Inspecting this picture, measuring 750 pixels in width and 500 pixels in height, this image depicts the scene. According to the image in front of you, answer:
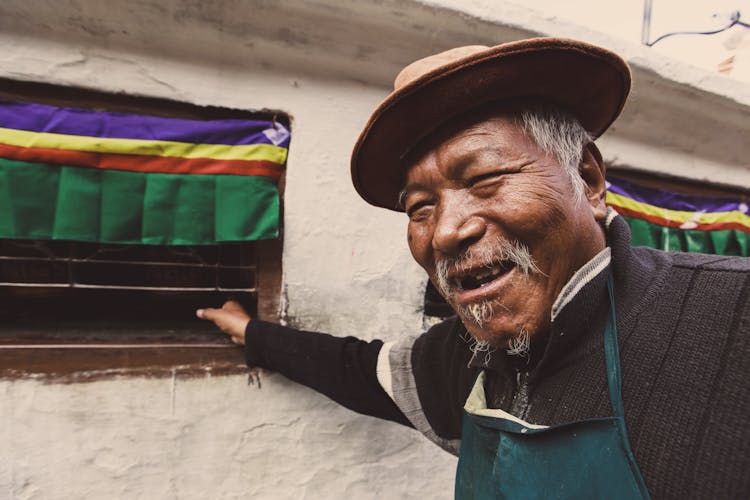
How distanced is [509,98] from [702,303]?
69cm

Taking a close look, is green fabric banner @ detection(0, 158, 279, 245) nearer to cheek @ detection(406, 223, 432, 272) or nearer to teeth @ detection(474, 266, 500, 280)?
cheek @ detection(406, 223, 432, 272)

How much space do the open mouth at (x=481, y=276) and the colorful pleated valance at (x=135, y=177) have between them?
0.96 metres

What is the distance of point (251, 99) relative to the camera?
182 centimetres

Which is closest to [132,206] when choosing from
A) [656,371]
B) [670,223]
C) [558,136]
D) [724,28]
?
[558,136]

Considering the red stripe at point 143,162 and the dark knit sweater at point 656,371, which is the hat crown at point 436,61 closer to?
the dark knit sweater at point 656,371

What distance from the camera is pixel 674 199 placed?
2756 millimetres

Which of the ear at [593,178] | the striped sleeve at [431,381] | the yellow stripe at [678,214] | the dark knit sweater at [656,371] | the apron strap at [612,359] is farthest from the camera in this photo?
the yellow stripe at [678,214]

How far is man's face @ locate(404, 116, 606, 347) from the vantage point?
1014 millimetres

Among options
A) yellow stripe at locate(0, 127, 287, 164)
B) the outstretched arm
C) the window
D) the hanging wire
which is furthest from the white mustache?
the hanging wire

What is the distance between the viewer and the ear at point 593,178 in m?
1.15

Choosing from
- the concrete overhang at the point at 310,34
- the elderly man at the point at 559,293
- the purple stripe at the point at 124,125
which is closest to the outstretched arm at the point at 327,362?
the elderly man at the point at 559,293

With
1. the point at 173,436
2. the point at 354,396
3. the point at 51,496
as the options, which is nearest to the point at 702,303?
the point at 354,396

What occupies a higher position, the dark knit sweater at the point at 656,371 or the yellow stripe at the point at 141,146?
the yellow stripe at the point at 141,146

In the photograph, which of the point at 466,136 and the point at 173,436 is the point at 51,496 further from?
the point at 466,136
